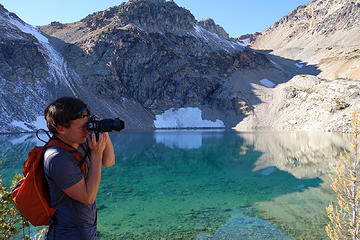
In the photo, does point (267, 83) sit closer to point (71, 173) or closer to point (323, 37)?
point (323, 37)

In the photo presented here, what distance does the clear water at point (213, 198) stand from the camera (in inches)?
370

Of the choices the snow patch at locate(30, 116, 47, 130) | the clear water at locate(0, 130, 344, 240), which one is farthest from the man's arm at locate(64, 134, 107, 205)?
the snow patch at locate(30, 116, 47, 130)

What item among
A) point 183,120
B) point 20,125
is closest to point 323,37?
point 183,120

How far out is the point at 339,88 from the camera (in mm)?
70438

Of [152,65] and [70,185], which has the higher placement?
[152,65]

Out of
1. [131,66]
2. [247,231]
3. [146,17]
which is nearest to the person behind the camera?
[247,231]

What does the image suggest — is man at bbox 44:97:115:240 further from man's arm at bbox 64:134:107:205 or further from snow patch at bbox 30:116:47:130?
snow patch at bbox 30:116:47:130

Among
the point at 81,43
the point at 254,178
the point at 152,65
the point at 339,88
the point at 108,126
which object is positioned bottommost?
the point at 254,178

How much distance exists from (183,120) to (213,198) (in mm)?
77122

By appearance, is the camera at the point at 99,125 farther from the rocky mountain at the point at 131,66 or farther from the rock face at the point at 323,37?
the rock face at the point at 323,37

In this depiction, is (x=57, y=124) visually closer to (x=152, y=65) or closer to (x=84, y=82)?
(x=84, y=82)

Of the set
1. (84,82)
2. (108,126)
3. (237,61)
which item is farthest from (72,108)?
(237,61)

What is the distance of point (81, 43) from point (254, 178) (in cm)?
8593

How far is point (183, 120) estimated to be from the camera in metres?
90.5
